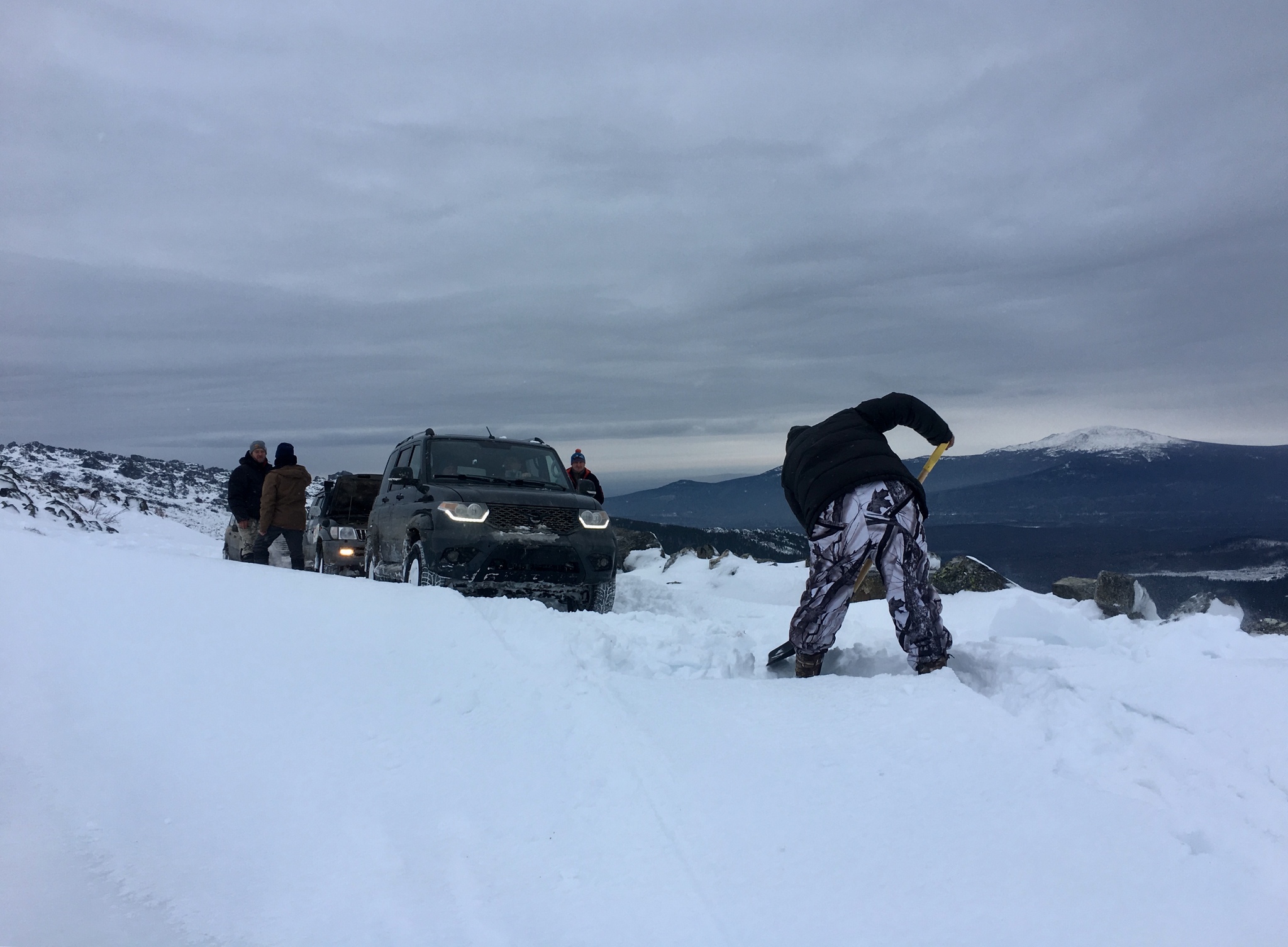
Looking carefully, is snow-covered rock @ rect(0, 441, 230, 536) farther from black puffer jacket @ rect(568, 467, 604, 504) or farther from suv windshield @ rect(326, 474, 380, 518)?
black puffer jacket @ rect(568, 467, 604, 504)

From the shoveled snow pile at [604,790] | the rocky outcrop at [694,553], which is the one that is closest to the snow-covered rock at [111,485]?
the rocky outcrop at [694,553]

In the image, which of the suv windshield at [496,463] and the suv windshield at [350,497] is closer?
the suv windshield at [496,463]

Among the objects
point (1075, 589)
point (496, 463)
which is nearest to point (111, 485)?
point (496, 463)

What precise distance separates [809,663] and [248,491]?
28.5ft

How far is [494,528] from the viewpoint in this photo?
7055 mm

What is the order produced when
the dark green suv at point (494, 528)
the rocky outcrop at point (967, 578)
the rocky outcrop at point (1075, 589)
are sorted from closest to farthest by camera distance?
the dark green suv at point (494, 528) → the rocky outcrop at point (1075, 589) → the rocky outcrop at point (967, 578)

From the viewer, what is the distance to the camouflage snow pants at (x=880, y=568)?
4238mm

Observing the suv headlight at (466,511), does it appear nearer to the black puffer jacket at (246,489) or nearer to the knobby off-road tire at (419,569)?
the knobby off-road tire at (419,569)

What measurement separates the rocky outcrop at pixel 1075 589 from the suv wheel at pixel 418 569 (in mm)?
7689

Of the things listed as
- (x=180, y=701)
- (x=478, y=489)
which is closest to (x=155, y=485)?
(x=478, y=489)

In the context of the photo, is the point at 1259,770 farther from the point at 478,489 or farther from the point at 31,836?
the point at 478,489

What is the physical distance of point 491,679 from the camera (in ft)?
12.4

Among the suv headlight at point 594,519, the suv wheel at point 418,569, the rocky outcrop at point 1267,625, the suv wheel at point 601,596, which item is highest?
the suv headlight at point 594,519

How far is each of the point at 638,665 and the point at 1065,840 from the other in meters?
2.45
